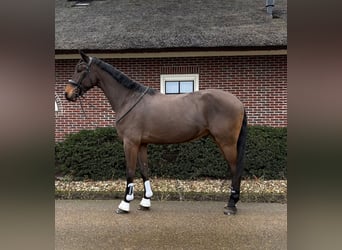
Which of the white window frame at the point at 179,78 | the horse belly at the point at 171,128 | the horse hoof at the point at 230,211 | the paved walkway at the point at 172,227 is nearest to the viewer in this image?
the paved walkway at the point at 172,227

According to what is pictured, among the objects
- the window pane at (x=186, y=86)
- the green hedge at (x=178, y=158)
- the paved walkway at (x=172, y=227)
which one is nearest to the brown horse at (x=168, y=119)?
the paved walkway at (x=172, y=227)

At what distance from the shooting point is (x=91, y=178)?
686 centimetres

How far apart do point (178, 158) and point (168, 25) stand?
11.3 ft

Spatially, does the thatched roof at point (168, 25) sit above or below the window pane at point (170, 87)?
above

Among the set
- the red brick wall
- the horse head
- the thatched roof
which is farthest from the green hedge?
the horse head

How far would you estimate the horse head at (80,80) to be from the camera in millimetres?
4496

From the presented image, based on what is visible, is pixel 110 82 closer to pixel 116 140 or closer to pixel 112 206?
pixel 112 206

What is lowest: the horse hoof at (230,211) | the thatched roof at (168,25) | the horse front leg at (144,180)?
the horse hoof at (230,211)

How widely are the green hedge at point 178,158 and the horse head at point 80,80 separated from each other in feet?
8.14

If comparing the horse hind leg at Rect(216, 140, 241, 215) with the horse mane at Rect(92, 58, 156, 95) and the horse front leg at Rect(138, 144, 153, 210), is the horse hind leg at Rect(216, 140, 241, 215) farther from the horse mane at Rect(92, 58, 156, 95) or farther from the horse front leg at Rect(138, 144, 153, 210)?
the horse mane at Rect(92, 58, 156, 95)

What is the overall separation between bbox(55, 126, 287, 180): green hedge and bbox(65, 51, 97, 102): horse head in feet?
8.14

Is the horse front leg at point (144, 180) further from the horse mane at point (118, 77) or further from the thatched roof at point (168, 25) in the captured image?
the thatched roof at point (168, 25)
